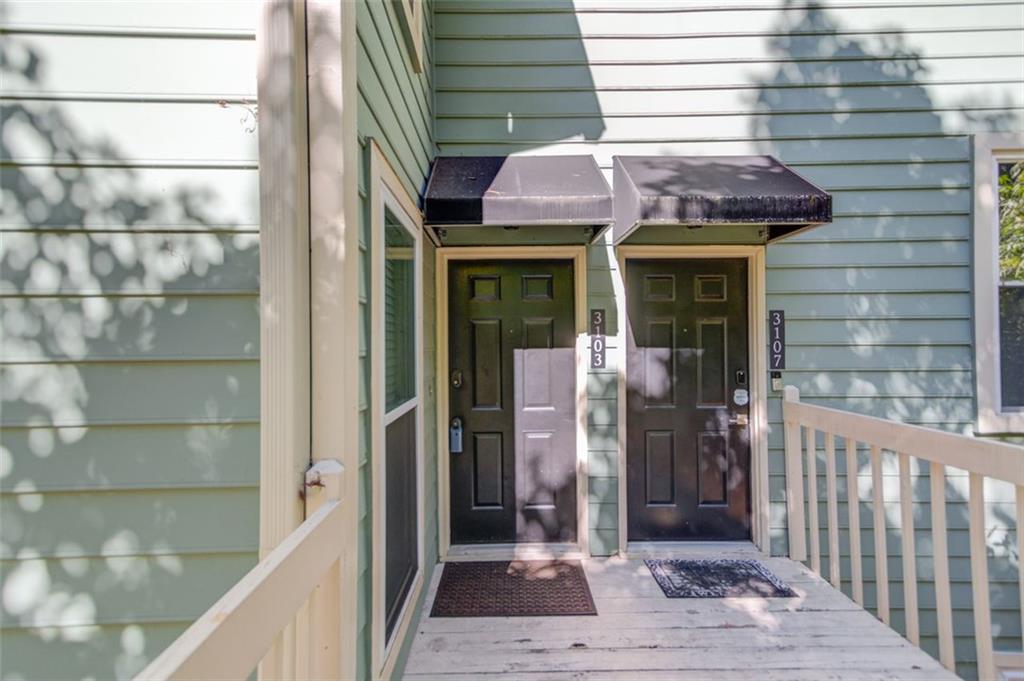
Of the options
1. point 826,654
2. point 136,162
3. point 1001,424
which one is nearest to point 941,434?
point 826,654

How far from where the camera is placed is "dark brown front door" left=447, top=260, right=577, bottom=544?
294 cm

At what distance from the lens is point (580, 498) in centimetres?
287

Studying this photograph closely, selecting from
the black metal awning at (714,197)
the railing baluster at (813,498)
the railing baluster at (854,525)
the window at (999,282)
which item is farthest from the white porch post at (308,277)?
the window at (999,282)

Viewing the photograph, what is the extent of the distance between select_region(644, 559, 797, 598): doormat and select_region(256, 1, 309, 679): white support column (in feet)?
6.87

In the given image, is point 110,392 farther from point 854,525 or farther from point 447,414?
point 854,525

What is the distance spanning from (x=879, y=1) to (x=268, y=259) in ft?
12.9

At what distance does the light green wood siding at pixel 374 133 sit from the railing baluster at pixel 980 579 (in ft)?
6.96

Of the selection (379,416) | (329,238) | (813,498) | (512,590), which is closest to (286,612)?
(379,416)

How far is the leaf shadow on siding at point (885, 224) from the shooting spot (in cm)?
286

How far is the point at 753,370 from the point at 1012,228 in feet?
6.00

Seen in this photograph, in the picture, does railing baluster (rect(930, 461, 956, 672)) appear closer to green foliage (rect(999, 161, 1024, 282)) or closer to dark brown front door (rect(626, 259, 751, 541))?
dark brown front door (rect(626, 259, 751, 541))

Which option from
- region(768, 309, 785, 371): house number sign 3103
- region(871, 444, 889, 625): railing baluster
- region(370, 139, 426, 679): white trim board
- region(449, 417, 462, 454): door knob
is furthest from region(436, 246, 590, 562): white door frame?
region(871, 444, 889, 625): railing baluster

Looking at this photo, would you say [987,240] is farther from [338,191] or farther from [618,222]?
[338,191]

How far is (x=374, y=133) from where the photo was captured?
1.54 meters
